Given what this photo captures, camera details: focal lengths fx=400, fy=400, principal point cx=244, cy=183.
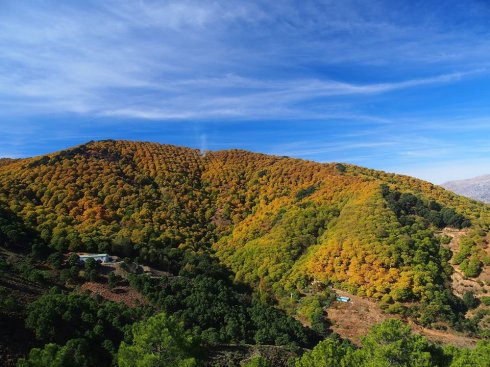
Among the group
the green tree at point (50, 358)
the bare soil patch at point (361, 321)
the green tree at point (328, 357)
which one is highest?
the green tree at point (50, 358)

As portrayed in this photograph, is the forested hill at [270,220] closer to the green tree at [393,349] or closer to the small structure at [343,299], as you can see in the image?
the small structure at [343,299]

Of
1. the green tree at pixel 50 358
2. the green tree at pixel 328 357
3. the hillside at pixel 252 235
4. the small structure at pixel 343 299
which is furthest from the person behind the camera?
the small structure at pixel 343 299

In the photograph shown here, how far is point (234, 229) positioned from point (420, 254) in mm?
34236

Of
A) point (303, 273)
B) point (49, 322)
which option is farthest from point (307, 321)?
point (49, 322)

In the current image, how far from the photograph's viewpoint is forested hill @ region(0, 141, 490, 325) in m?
58.3

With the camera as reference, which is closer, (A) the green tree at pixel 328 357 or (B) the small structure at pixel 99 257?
(A) the green tree at pixel 328 357

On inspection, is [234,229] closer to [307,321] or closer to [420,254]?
[307,321]

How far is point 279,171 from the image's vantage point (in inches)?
3846

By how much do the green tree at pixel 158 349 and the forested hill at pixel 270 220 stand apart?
34.2m

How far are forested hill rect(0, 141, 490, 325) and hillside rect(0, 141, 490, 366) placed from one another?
24cm

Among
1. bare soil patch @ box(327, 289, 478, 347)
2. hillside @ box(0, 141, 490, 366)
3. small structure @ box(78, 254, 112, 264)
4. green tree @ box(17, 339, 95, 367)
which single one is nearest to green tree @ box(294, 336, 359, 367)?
green tree @ box(17, 339, 95, 367)

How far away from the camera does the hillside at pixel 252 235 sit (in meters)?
51.2

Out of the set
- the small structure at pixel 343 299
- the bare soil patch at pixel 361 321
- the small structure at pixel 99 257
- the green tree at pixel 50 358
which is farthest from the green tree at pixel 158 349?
the small structure at pixel 343 299

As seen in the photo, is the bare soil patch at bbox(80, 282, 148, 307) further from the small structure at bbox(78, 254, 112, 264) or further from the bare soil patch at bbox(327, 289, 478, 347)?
the bare soil patch at bbox(327, 289, 478, 347)
